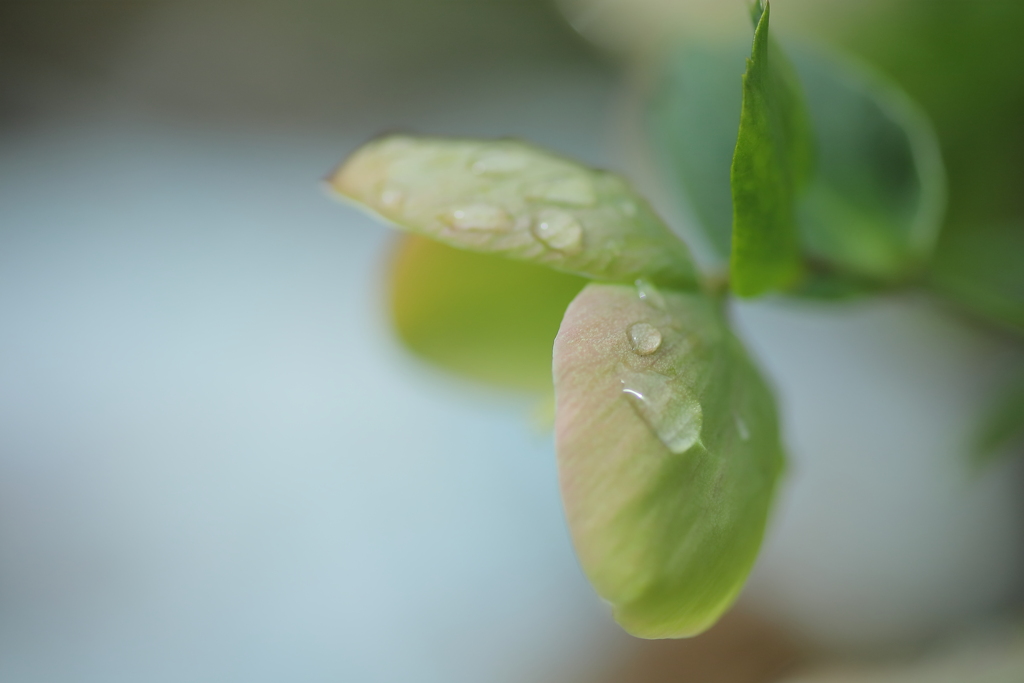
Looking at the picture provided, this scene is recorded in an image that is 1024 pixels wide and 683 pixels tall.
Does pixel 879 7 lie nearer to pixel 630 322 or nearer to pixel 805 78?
pixel 805 78

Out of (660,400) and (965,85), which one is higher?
(965,85)

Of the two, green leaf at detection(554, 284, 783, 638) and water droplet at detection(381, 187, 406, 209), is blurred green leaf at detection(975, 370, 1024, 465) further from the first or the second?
water droplet at detection(381, 187, 406, 209)

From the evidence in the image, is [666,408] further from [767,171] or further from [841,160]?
[841,160]

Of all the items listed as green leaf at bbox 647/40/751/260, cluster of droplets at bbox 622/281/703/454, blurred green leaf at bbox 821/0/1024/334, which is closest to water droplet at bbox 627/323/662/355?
cluster of droplets at bbox 622/281/703/454

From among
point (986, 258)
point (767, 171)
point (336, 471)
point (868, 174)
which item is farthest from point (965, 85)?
point (336, 471)

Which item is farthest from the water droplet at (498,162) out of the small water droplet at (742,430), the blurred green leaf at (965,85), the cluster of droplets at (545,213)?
the blurred green leaf at (965,85)

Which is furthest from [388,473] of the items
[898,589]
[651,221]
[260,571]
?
[651,221]
